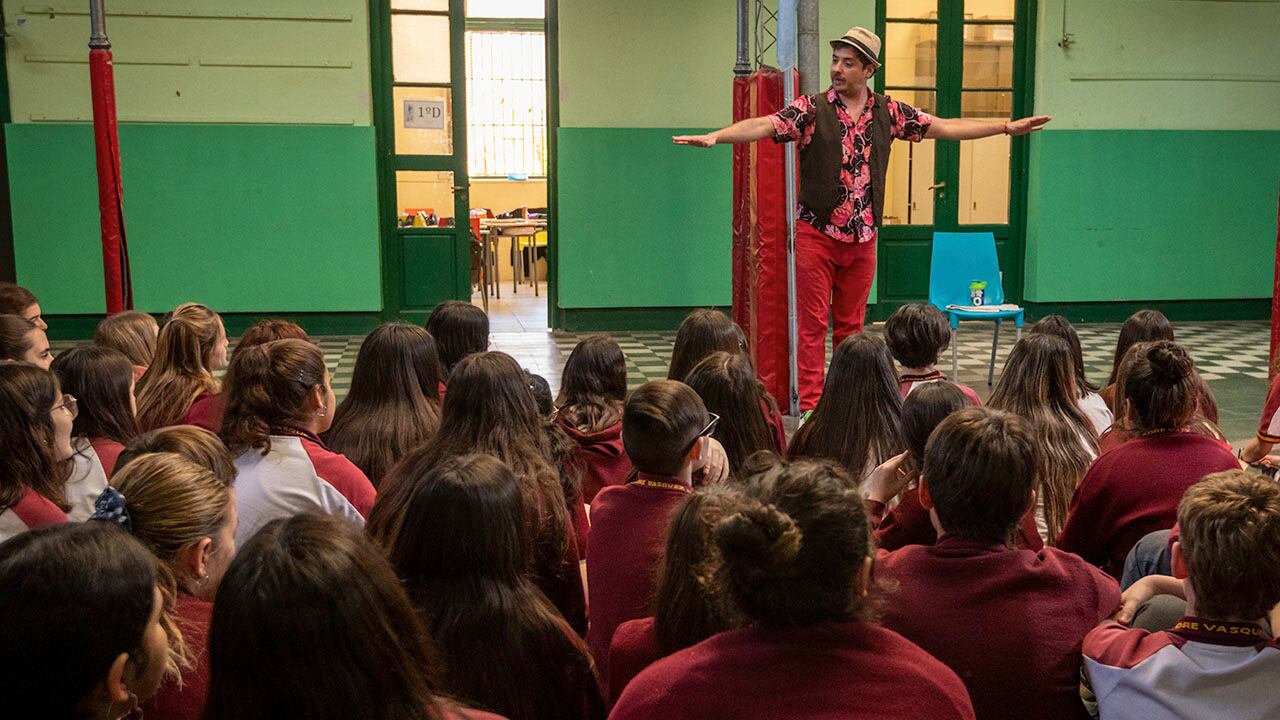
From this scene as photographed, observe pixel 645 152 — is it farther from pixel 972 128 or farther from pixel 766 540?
pixel 766 540

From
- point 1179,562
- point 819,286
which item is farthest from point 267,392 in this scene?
point 819,286

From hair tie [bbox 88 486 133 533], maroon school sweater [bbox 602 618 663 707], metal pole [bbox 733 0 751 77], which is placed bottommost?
maroon school sweater [bbox 602 618 663 707]

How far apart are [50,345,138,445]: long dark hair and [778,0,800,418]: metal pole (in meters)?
2.78

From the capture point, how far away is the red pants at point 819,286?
189 inches

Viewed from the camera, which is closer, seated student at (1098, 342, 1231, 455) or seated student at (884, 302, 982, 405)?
seated student at (1098, 342, 1231, 455)

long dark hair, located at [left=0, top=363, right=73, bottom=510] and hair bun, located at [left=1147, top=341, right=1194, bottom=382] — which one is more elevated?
hair bun, located at [left=1147, top=341, right=1194, bottom=382]

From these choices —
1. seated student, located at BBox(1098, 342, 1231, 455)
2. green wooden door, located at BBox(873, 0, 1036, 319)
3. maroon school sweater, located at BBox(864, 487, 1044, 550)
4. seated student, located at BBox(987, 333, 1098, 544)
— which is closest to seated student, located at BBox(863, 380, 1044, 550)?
maroon school sweater, located at BBox(864, 487, 1044, 550)

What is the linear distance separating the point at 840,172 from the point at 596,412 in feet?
7.39

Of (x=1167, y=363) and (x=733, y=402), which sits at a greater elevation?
(x=1167, y=363)

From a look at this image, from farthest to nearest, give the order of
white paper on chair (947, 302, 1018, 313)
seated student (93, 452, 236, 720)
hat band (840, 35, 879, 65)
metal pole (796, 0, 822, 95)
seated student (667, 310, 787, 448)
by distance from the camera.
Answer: white paper on chair (947, 302, 1018, 313) → metal pole (796, 0, 822, 95) → hat band (840, 35, 879, 65) → seated student (667, 310, 787, 448) → seated student (93, 452, 236, 720)

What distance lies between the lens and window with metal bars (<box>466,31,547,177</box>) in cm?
1345

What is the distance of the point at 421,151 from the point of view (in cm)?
855

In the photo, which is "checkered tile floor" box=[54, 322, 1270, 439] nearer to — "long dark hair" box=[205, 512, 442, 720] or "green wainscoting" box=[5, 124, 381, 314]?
"green wainscoting" box=[5, 124, 381, 314]

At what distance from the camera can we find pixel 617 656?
164cm
